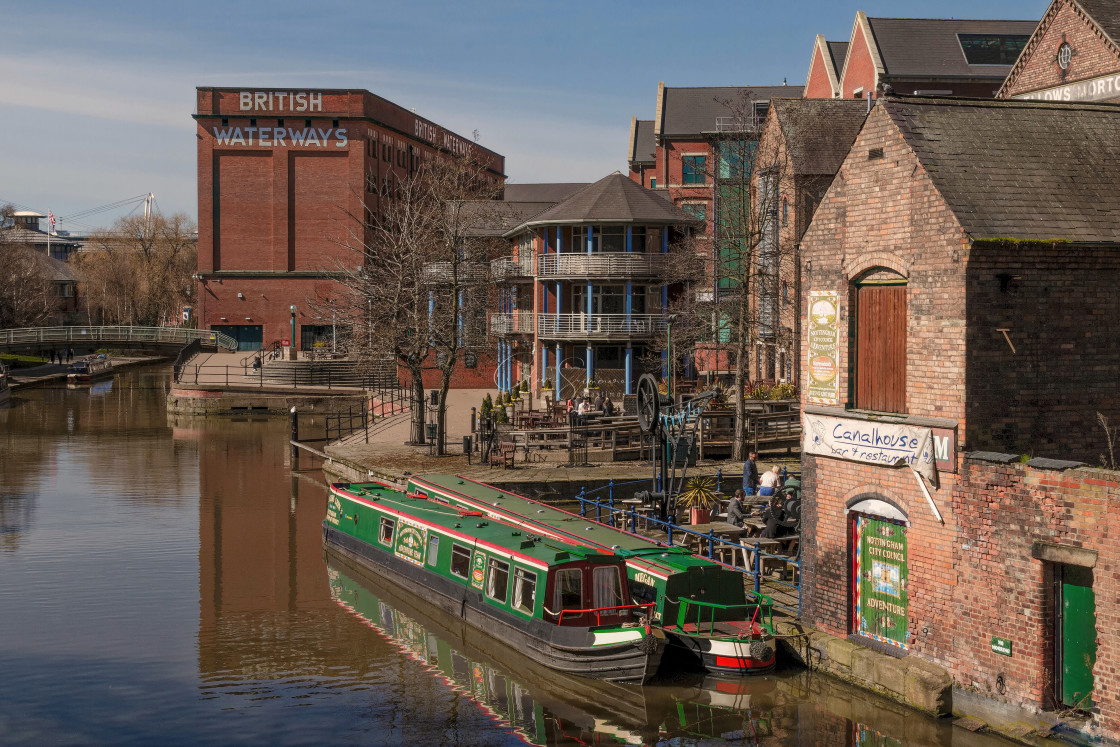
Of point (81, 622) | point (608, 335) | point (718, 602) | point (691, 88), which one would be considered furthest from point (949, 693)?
point (691, 88)

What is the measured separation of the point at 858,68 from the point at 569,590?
44555 mm

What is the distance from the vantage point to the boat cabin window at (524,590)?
1950cm

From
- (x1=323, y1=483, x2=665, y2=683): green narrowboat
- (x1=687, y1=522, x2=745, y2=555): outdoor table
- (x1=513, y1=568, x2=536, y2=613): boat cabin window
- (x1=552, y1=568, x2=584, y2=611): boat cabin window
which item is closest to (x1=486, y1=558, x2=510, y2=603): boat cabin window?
(x1=323, y1=483, x2=665, y2=683): green narrowboat

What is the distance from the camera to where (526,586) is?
19719mm

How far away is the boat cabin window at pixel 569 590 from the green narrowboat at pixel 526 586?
0.02 metres

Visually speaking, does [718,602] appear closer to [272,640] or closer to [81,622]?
[272,640]

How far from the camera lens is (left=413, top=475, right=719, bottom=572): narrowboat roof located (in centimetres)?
1988

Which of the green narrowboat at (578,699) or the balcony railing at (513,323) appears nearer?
the green narrowboat at (578,699)

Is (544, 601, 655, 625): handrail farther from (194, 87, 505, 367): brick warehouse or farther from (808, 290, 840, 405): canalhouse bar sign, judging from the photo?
(194, 87, 505, 367): brick warehouse

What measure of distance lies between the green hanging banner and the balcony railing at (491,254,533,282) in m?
36.3

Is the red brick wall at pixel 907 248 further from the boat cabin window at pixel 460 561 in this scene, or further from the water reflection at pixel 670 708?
the boat cabin window at pixel 460 561

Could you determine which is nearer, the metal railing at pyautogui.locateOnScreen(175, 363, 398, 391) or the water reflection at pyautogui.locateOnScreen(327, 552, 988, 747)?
the water reflection at pyautogui.locateOnScreen(327, 552, 988, 747)

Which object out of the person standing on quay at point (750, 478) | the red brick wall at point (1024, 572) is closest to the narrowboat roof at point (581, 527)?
the red brick wall at point (1024, 572)

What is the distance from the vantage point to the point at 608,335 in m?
49.4
